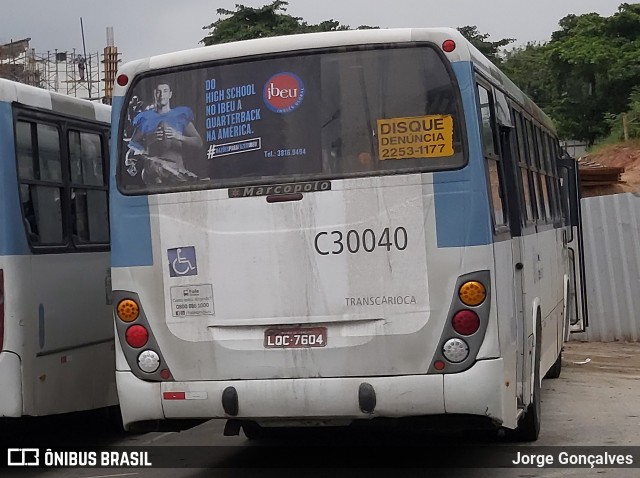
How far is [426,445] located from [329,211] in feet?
10.2

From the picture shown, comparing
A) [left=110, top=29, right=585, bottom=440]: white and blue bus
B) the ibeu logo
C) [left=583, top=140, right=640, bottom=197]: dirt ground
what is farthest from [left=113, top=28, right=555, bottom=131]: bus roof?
[left=583, top=140, right=640, bottom=197]: dirt ground

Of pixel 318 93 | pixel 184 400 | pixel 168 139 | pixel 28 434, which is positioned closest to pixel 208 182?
pixel 168 139

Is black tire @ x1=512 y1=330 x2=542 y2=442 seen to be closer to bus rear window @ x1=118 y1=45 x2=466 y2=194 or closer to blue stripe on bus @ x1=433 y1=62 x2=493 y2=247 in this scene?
blue stripe on bus @ x1=433 y1=62 x2=493 y2=247

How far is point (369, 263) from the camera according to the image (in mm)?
6551

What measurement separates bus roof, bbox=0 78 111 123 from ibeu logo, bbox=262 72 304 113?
218cm

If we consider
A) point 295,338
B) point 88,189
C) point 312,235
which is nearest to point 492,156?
point 312,235

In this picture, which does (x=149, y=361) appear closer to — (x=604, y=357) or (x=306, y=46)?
(x=306, y=46)

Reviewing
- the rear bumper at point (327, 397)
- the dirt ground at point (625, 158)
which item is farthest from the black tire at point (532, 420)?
the dirt ground at point (625, 158)

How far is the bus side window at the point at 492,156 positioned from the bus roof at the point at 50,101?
339cm

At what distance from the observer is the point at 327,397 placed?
6.53 metres

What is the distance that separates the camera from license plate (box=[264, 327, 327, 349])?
259 inches

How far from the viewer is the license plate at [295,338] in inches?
259

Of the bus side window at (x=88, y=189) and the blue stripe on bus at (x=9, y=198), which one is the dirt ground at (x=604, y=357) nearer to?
the bus side window at (x=88, y=189)

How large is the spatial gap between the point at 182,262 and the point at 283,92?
1.22 m
